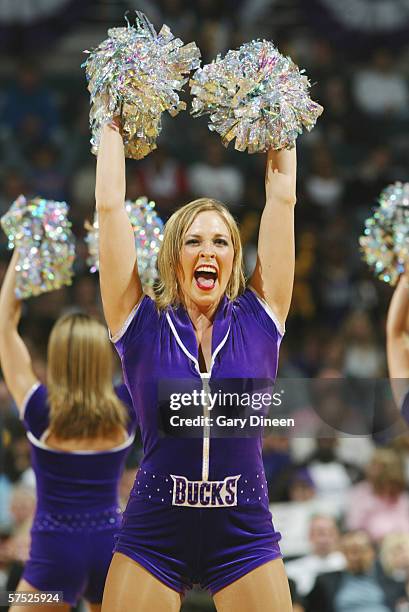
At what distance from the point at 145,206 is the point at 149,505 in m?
1.40

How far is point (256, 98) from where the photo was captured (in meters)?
3.07

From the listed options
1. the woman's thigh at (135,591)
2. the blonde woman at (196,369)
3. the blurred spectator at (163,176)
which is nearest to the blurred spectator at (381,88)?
the blurred spectator at (163,176)

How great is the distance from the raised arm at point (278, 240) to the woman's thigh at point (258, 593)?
725mm

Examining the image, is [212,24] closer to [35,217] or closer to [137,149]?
[35,217]

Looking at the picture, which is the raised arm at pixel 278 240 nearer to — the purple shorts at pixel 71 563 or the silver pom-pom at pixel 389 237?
the silver pom-pom at pixel 389 237

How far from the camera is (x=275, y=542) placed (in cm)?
292

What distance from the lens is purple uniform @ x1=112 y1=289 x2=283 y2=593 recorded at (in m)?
2.85

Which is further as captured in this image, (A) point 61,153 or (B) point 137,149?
(A) point 61,153

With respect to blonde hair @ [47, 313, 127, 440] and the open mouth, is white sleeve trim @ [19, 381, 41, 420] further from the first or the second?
the open mouth

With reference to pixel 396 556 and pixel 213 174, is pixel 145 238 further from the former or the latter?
pixel 213 174

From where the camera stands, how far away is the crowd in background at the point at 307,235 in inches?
171

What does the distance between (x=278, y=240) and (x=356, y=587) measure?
1915 millimetres

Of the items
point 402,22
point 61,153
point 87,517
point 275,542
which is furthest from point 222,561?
point 402,22

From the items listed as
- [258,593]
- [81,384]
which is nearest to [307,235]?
[81,384]
